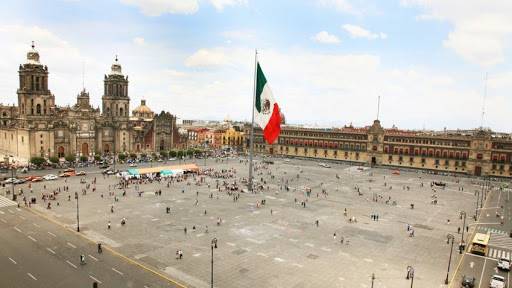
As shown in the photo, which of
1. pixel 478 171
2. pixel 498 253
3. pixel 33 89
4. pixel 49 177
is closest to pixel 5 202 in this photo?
pixel 49 177

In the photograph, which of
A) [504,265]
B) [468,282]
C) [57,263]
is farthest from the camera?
[504,265]

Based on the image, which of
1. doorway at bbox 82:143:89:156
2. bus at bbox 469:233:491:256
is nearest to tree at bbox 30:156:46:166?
doorway at bbox 82:143:89:156

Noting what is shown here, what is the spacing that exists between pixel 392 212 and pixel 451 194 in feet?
81.1

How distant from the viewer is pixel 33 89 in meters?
94.9

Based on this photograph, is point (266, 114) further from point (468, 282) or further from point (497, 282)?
point (497, 282)

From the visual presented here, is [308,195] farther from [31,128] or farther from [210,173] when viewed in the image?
[31,128]

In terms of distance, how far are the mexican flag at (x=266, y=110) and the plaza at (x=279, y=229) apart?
464 inches

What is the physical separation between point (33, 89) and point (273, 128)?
244ft

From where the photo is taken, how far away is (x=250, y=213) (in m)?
51.7

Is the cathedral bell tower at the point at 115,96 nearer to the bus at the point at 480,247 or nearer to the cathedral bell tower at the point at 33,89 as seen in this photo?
the cathedral bell tower at the point at 33,89

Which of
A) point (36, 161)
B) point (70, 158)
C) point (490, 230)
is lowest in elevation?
point (490, 230)

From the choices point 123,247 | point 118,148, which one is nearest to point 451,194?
point 123,247

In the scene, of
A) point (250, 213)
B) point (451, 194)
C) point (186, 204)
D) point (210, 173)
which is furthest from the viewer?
point (210, 173)

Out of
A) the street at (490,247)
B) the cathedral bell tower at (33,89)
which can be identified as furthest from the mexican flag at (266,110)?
the cathedral bell tower at (33,89)
